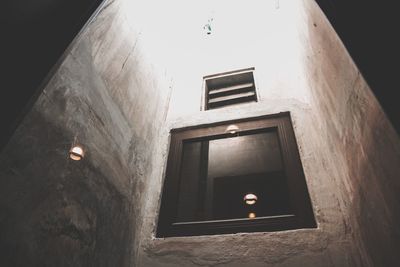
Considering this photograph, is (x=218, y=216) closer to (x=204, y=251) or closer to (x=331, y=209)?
(x=204, y=251)

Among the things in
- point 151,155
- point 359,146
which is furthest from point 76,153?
point 359,146

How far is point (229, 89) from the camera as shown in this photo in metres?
4.64

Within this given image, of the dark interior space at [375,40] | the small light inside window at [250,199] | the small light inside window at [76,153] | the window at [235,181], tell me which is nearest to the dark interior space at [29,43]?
the small light inside window at [76,153]

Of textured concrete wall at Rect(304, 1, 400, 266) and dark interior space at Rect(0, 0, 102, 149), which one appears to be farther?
textured concrete wall at Rect(304, 1, 400, 266)

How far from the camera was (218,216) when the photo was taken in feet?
10.1

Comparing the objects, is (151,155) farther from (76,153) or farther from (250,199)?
(76,153)

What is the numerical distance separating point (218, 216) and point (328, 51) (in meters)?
2.00

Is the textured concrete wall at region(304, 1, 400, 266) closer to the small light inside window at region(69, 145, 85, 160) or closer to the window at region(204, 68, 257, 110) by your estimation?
the window at region(204, 68, 257, 110)

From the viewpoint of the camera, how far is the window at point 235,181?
9.68ft

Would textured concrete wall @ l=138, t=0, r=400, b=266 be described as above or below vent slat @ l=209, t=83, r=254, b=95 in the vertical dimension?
below

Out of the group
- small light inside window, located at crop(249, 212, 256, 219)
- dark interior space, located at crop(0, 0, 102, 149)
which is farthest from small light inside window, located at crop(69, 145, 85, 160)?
small light inside window, located at crop(249, 212, 256, 219)

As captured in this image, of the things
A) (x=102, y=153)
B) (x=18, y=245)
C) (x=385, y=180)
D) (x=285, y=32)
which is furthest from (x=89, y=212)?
(x=285, y=32)

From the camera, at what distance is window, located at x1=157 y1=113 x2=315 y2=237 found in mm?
2949

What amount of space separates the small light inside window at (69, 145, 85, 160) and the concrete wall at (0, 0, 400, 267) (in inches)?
2.5
